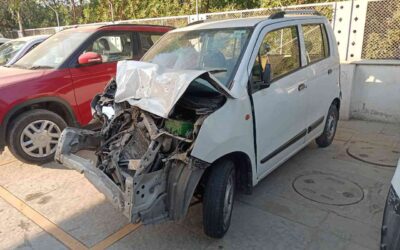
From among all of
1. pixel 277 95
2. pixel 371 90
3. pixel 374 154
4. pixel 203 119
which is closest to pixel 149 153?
pixel 203 119

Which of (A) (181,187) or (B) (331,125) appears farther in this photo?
(B) (331,125)

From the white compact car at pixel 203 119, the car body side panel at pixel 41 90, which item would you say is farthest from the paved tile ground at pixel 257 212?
the car body side panel at pixel 41 90

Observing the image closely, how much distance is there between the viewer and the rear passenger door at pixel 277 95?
305 centimetres

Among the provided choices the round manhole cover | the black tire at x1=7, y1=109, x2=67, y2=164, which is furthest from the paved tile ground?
the black tire at x1=7, y1=109, x2=67, y2=164

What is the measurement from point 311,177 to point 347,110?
316 cm

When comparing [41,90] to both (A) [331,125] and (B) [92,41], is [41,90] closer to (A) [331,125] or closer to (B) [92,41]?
(B) [92,41]

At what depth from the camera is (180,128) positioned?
2564 millimetres

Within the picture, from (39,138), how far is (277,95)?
324 centimetres

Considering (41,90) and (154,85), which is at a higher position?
(154,85)

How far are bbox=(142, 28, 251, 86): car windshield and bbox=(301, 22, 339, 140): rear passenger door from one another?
1.13 metres

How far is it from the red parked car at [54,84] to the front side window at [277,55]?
2641 millimetres

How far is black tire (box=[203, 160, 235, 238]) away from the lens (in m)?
2.64

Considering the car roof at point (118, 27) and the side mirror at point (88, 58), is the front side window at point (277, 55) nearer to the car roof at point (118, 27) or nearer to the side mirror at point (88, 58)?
the side mirror at point (88, 58)

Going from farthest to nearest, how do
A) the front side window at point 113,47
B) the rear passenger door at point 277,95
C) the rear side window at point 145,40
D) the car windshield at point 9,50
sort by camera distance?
the car windshield at point 9,50 → the rear side window at point 145,40 → the front side window at point 113,47 → the rear passenger door at point 277,95
